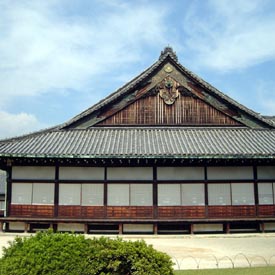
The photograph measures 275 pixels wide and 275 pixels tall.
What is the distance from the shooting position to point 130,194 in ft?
71.3

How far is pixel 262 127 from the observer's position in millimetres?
25234

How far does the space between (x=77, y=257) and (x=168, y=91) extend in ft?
58.4

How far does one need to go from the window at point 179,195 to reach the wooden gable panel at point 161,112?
472 cm

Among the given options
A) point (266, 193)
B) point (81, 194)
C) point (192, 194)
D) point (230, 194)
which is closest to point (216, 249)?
point (192, 194)

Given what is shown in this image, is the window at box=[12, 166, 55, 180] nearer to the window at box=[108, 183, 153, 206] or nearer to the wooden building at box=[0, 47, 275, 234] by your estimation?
the wooden building at box=[0, 47, 275, 234]

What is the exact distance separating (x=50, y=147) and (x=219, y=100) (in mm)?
11159

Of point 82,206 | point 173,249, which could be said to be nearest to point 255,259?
point 173,249

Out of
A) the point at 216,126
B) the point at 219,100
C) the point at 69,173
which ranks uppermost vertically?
the point at 219,100

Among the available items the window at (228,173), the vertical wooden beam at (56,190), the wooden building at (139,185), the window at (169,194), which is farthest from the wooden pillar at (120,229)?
the window at (228,173)

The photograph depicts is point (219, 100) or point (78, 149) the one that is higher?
point (219, 100)

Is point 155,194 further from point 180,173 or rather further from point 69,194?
point 69,194

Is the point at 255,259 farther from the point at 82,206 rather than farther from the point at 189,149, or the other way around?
the point at 82,206

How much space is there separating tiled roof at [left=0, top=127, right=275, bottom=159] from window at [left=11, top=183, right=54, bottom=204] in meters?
2.11

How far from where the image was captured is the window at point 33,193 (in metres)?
21.8
